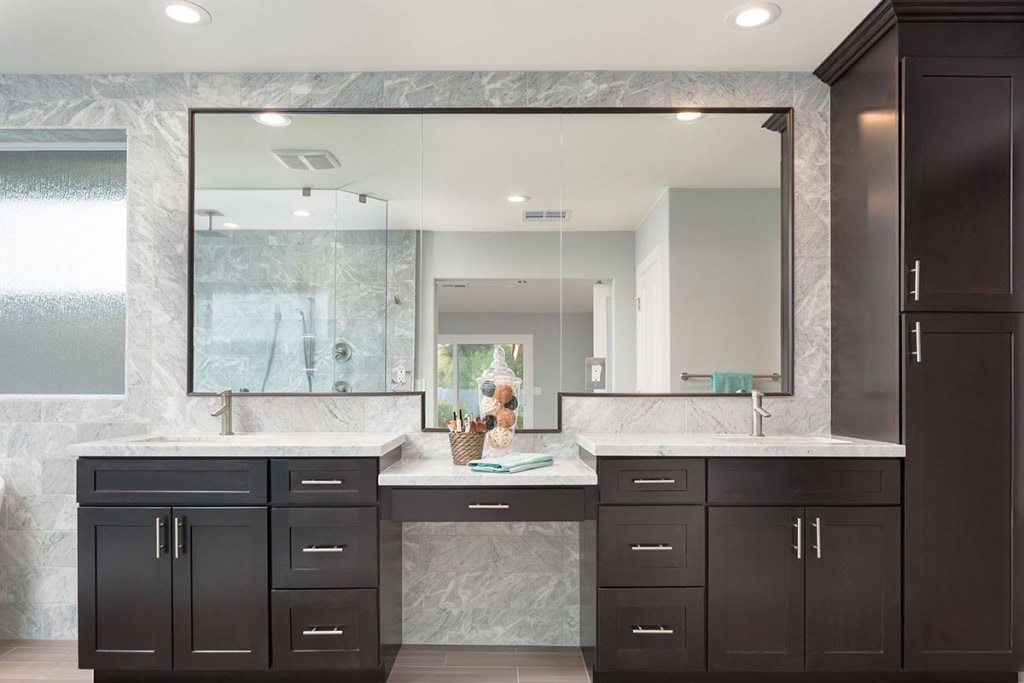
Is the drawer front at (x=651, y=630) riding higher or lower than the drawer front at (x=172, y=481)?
lower

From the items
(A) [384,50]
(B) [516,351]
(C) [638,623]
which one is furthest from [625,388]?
(A) [384,50]

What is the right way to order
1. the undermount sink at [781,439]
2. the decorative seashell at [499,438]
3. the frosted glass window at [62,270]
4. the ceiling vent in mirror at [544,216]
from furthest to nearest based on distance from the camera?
the frosted glass window at [62,270], the ceiling vent in mirror at [544,216], the decorative seashell at [499,438], the undermount sink at [781,439]

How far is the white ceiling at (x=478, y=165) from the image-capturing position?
2822 mm

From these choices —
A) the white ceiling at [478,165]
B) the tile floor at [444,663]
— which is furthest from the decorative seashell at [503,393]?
the tile floor at [444,663]

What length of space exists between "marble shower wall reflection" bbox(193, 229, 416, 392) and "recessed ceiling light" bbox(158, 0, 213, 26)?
0.80 m

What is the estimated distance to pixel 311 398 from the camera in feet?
9.23

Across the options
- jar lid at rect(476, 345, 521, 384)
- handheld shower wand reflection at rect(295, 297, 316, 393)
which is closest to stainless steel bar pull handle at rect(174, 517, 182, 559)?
handheld shower wand reflection at rect(295, 297, 316, 393)

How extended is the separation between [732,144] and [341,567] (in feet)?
7.42

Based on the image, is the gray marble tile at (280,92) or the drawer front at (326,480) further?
the gray marble tile at (280,92)

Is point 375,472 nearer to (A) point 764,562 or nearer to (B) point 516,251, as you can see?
(B) point 516,251

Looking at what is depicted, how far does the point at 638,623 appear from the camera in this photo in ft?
7.47

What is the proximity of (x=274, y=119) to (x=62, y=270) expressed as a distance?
3.93ft

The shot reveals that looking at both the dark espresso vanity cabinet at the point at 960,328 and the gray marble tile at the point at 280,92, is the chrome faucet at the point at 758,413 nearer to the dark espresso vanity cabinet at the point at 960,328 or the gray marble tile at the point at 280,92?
the dark espresso vanity cabinet at the point at 960,328

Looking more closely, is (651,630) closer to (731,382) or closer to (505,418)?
(505,418)
